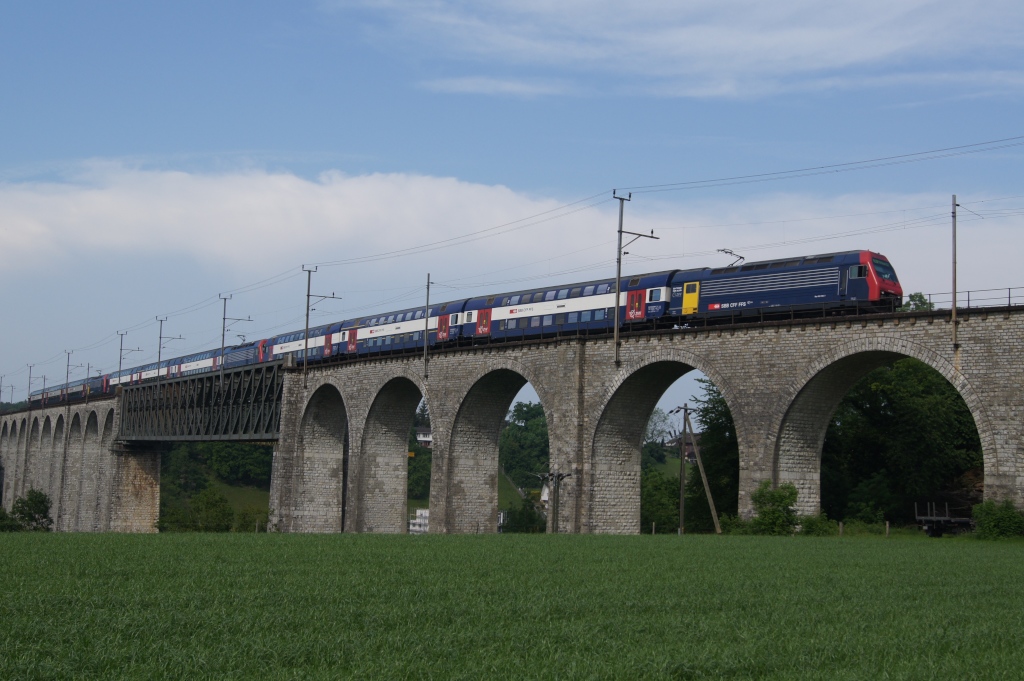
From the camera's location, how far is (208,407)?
7938 cm

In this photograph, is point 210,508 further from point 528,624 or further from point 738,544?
point 528,624

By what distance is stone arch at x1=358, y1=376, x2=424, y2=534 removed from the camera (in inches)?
2317

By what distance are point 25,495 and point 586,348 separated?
267 ft

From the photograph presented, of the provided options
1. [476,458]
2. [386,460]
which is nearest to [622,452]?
[476,458]

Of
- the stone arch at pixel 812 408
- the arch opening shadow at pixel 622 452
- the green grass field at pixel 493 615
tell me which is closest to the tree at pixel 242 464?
the arch opening shadow at pixel 622 452

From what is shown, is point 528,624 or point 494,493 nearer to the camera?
point 528,624

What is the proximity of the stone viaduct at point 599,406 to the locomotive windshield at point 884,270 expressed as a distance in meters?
2.71

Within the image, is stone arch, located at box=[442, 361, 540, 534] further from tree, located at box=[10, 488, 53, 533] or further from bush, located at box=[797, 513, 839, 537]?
tree, located at box=[10, 488, 53, 533]

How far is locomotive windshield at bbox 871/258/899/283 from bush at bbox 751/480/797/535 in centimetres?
783

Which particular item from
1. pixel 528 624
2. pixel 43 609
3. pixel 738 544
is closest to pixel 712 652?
pixel 528 624

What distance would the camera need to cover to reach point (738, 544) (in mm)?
31969

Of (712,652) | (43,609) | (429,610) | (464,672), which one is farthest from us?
(429,610)

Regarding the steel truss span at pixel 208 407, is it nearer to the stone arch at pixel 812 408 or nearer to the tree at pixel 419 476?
the stone arch at pixel 812 408

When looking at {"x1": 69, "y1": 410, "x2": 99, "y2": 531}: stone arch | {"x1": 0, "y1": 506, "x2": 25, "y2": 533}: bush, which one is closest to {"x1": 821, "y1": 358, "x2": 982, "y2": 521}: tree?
{"x1": 0, "y1": 506, "x2": 25, "y2": 533}: bush
